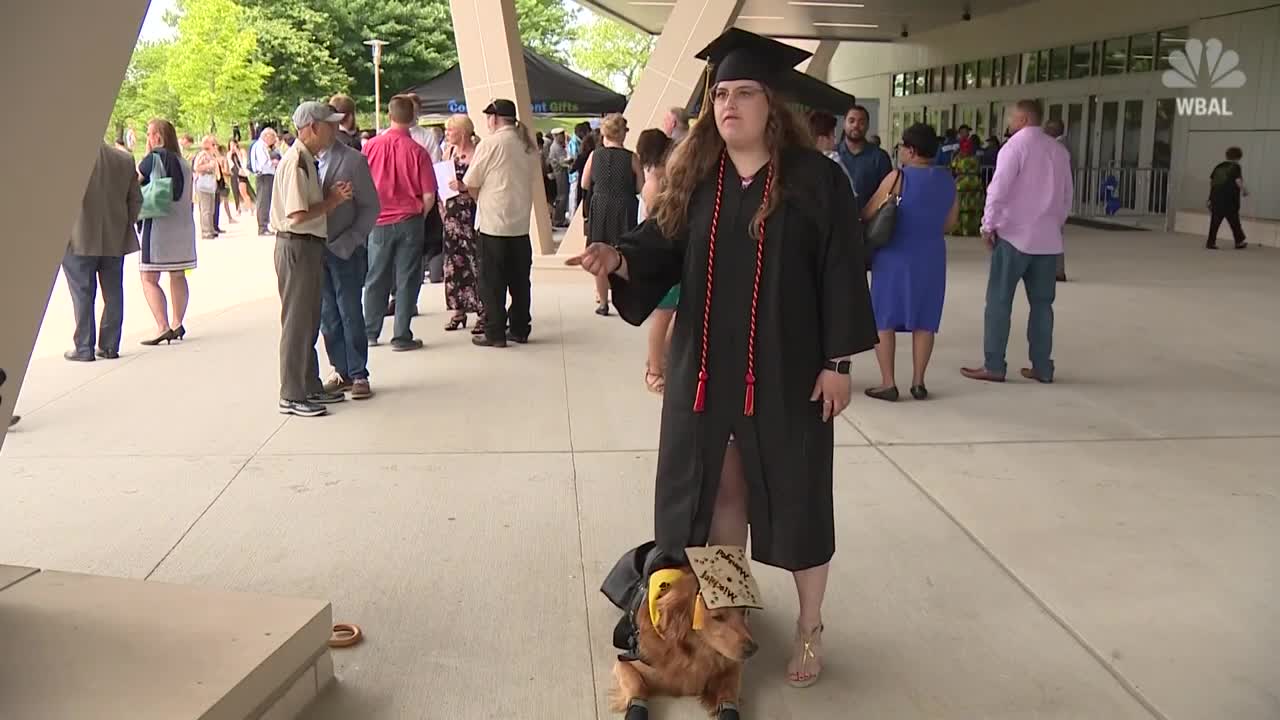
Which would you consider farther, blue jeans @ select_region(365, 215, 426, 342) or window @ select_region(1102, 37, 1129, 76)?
window @ select_region(1102, 37, 1129, 76)

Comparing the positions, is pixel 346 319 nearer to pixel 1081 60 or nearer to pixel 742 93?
→ pixel 742 93

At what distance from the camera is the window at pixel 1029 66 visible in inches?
1097

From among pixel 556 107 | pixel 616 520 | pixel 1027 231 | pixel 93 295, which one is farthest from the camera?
pixel 556 107

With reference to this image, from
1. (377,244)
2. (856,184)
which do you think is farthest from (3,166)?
(856,184)

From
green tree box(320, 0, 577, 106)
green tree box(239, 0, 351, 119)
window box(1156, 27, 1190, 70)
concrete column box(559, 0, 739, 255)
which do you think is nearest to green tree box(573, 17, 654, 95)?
green tree box(320, 0, 577, 106)

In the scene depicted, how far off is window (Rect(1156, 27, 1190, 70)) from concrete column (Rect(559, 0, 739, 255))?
1248 centimetres

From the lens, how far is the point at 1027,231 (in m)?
7.78

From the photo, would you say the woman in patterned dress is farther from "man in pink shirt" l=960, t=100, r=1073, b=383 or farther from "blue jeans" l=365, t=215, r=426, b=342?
"man in pink shirt" l=960, t=100, r=1073, b=383

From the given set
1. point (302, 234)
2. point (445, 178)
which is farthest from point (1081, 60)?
point (302, 234)

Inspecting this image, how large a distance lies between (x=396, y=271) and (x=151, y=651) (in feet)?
20.2

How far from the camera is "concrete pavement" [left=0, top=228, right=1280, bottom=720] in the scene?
366 cm

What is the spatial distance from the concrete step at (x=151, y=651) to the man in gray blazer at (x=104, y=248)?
17.5 ft

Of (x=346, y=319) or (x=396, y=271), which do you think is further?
(x=396, y=271)

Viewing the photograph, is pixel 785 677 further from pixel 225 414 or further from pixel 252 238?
pixel 252 238
